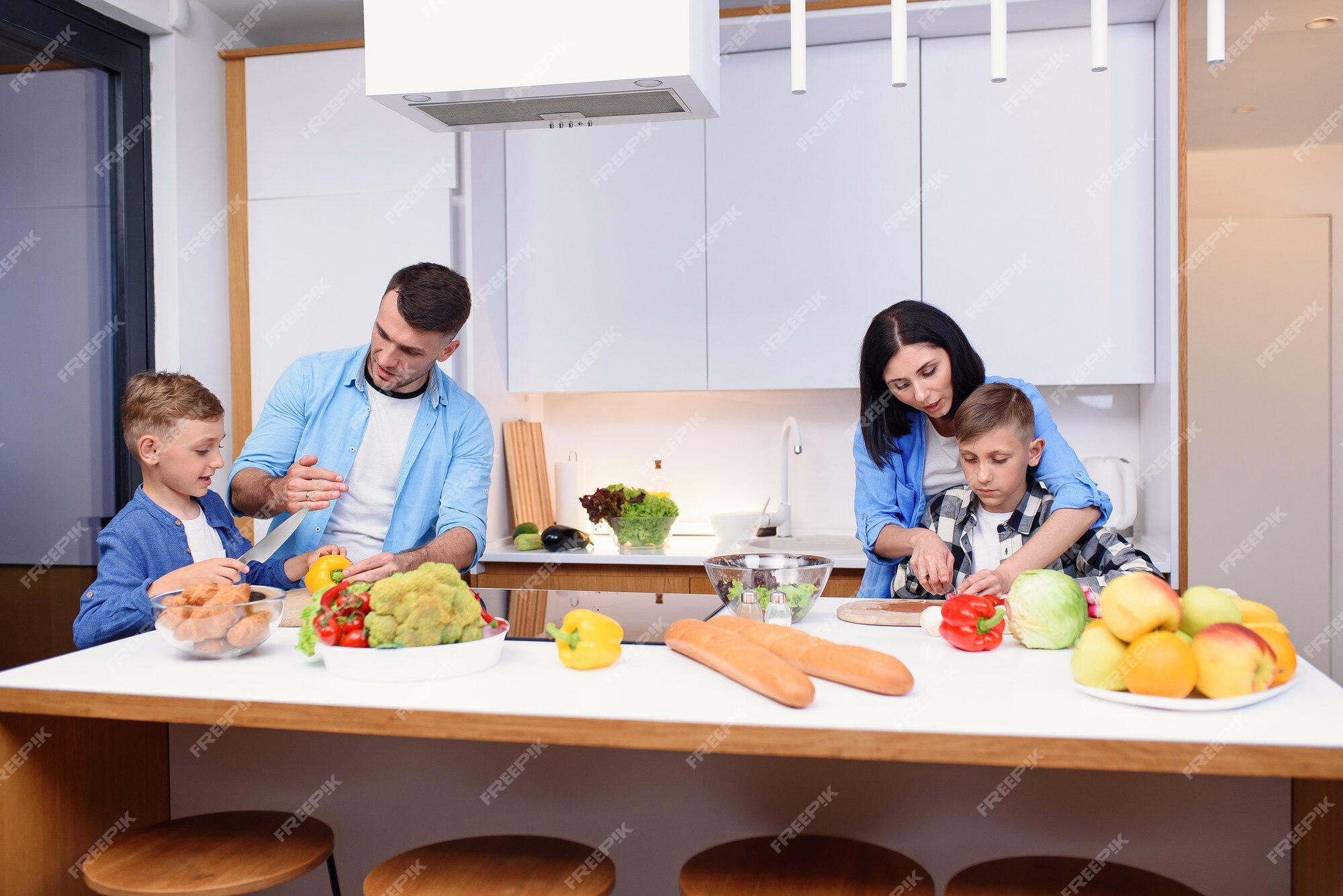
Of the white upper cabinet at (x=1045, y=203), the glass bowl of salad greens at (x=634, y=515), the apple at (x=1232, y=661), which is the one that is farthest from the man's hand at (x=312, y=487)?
the white upper cabinet at (x=1045, y=203)

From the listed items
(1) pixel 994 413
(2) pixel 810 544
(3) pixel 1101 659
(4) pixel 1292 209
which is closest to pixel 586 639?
(3) pixel 1101 659

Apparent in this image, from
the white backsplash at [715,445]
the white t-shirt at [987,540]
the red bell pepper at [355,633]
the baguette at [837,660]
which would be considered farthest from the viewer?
the white backsplash at [715,445]

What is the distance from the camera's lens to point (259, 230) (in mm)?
3441

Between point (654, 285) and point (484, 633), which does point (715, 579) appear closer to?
point (484, 633)

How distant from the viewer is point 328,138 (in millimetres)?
3381

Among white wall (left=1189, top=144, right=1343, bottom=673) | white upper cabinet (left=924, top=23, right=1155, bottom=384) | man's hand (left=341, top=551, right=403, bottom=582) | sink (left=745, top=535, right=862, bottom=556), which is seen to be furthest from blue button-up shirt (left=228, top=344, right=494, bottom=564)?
white wall (left=1189, top=144, right=1343, bottom=673)

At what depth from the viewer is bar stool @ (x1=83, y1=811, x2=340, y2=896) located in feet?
4.64

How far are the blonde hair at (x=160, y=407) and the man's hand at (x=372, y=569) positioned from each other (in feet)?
1.37

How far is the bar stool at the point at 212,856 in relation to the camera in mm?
1415

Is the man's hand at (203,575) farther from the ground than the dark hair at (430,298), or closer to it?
closer to it

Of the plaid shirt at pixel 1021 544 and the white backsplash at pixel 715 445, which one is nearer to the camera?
the plaid shirt at pixel 1021 544

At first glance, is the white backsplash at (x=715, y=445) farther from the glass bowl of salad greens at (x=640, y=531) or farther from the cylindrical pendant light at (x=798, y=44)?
the cylindrical pendant light at (x=798, y=44)

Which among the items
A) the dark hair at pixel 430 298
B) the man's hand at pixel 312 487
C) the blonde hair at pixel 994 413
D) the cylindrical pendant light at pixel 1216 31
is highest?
the cylindrical pendant light at pixel 1216 31

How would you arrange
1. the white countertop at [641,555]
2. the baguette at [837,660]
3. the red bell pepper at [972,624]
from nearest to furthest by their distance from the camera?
the baguette at [837,660] → the red bell pepper at [972,624] → the white countertop at [641,555]
